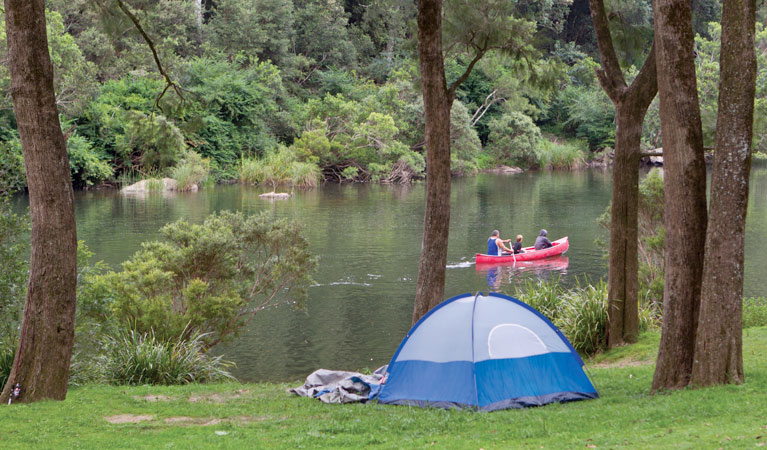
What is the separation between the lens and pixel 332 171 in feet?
168

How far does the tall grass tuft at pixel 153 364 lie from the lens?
10.6 m

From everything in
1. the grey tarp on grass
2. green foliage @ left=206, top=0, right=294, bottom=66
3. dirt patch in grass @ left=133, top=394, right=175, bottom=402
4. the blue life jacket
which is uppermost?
green foliage @ left=206, top=0, right=294, bottom=66

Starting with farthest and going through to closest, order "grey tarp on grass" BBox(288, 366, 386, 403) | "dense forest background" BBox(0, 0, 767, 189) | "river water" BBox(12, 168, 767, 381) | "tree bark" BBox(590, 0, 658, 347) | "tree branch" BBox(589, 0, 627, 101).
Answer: "dense forest background" BBox(0, 0, 767, 189), "river water" BBox(12, 168, 767, 381), "tree branch" BBox(589, 0, 627, 101), "tree bark" BBox(590, 0, 658, 347), "grey tarp on grass" BBox(288, 366, 386, 403)

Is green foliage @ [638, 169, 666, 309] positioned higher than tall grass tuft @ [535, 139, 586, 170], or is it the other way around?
tall grass tuft @ [535, 139, 586, 170]

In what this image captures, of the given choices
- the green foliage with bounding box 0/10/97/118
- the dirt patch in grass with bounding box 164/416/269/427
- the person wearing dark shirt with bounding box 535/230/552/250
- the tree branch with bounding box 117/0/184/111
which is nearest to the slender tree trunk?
the green foliage with bounding box 0/10/97/118

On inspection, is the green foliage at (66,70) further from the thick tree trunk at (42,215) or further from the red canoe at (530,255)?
the thick tree trunk at (42,215)

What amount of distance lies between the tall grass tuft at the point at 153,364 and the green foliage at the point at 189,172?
32990 mm

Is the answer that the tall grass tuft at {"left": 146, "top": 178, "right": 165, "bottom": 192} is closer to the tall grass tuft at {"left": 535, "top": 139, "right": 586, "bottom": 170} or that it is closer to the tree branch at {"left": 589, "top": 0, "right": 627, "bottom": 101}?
the tall grass tuft at {"left": 535, "top": 139, "right": 586, "bottom": 170}

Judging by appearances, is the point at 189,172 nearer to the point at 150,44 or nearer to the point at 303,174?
the point at 303,174

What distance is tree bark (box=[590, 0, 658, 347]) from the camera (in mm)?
10898

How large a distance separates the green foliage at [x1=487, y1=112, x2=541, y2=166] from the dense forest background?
10 centimetres

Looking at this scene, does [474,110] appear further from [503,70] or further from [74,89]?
[74,89]

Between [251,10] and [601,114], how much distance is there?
27.0 meters

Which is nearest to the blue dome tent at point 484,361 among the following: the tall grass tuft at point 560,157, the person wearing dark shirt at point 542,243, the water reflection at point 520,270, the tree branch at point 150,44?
the tree branch at point 150,44
